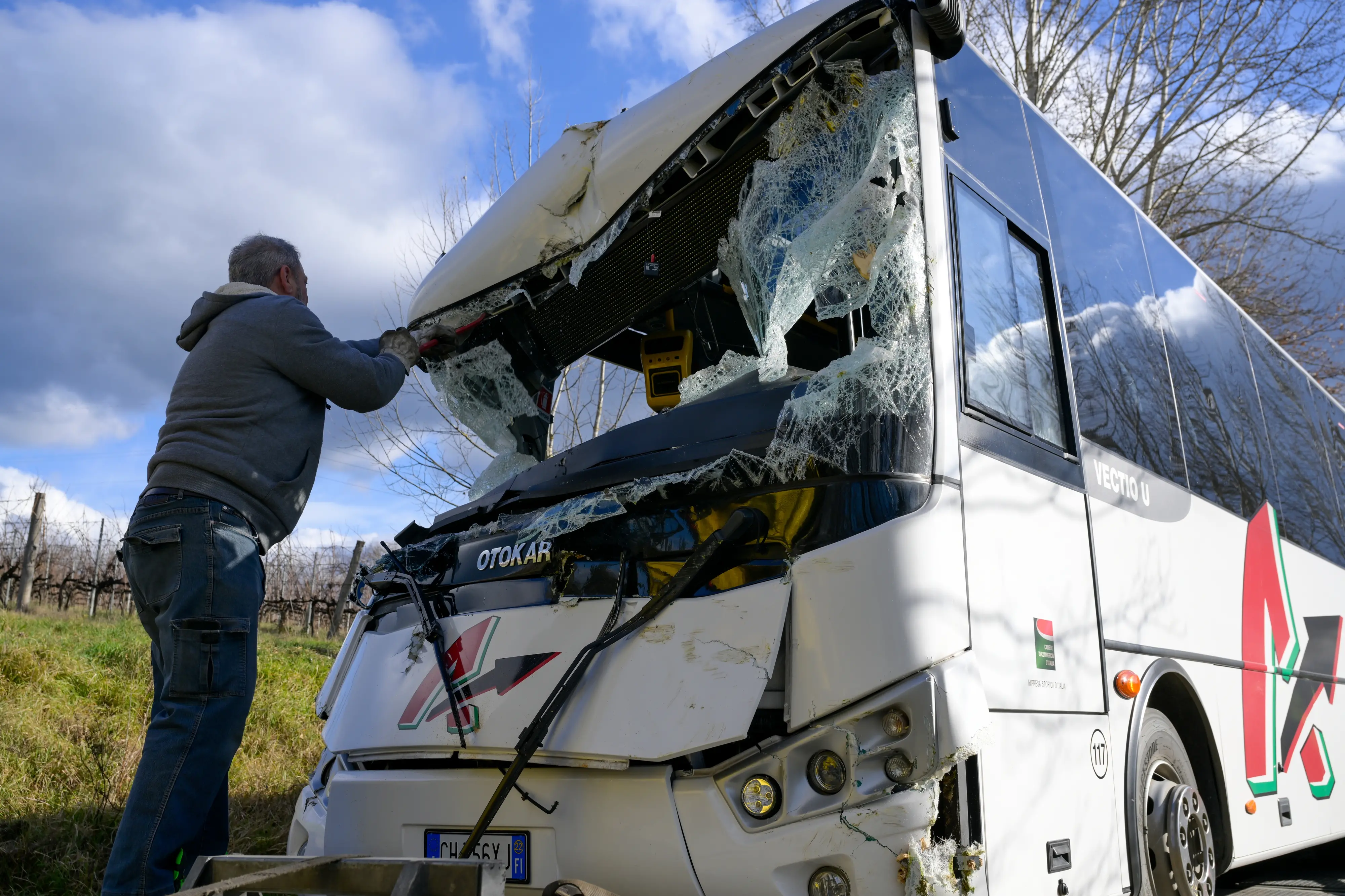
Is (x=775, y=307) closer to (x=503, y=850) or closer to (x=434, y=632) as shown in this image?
(x=434, y=632)

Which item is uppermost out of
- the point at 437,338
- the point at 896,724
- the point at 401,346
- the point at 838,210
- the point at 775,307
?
the point at 437,338

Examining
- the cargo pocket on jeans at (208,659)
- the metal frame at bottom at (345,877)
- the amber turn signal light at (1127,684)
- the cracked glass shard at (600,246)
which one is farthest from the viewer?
the cracked glass shard at (600,246)

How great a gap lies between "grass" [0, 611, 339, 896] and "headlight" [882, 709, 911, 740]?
3224mm

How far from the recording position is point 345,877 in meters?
2.04

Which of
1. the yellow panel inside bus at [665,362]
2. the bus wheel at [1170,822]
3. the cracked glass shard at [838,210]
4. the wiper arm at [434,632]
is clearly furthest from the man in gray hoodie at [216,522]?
the bus wheel at [1170,822]

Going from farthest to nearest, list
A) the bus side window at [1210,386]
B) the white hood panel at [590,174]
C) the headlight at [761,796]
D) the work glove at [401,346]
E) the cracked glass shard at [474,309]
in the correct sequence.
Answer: the bus side window at [1210,386] → the cracked glass shard at [474,309] → the work glove at [401,346] → the white hood panel at [590,174] → the headlight at [761,796]

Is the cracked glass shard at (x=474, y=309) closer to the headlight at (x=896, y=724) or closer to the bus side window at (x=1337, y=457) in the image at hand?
the headlight at (x=896, y=724)

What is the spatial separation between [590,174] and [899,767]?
225 cm

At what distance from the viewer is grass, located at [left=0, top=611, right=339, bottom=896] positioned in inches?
179

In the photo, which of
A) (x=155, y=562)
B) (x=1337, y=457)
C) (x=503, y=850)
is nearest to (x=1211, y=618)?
(x=503, y=850)

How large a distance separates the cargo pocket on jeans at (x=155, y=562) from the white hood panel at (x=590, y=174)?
1.54 m

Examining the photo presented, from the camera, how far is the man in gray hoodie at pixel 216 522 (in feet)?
8.98

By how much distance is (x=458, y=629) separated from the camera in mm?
3002

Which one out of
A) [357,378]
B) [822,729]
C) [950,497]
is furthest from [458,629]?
[950,497]
